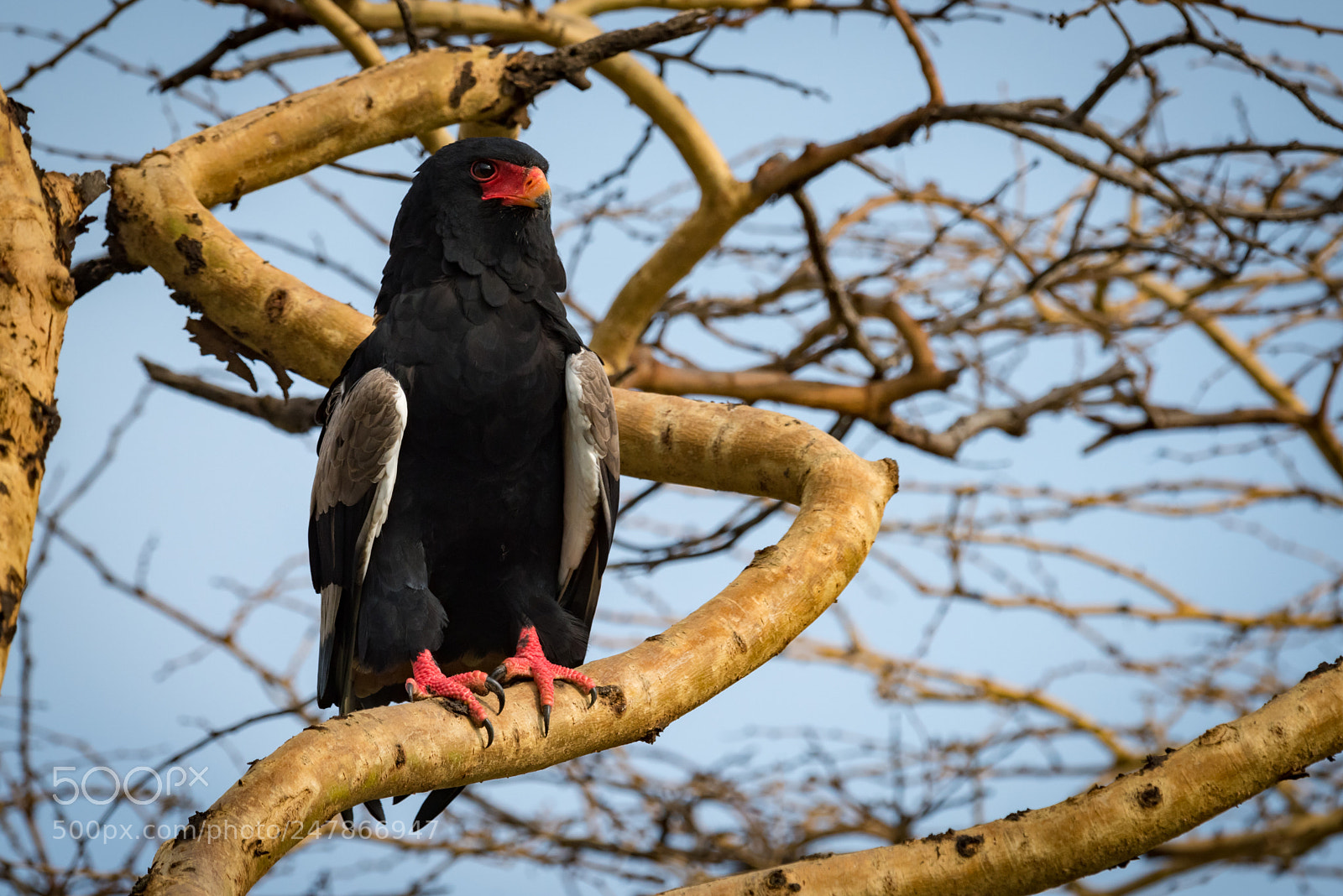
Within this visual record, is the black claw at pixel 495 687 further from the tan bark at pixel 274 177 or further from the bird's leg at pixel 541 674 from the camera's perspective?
the tan bark at pixel 274 177

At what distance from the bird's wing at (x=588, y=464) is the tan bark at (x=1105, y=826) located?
1065 mm

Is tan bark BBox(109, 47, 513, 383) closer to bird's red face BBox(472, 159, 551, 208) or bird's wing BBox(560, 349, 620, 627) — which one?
bird's red face BBox(472, 159, 551, 208)

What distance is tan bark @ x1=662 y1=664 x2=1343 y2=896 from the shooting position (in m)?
2.10

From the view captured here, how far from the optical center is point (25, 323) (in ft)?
8.13

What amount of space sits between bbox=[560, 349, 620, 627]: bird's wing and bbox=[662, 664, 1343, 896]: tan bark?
1.06 m

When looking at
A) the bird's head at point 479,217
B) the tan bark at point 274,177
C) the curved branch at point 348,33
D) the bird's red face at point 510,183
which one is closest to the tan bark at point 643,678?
→ the bird's head at point 479,217

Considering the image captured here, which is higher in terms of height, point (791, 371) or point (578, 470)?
point (791, 371)

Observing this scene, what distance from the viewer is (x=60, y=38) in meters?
4.09

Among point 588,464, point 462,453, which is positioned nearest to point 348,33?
point 462,453

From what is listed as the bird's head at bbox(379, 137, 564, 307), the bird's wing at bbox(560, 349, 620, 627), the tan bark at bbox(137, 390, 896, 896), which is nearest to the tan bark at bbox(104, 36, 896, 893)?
the tan bark at bbox(137, 390, 896, 896)

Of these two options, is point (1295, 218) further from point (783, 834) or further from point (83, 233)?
point (83, 233)

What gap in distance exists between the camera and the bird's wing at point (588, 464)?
9.21ft

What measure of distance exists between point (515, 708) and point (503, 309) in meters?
1.05

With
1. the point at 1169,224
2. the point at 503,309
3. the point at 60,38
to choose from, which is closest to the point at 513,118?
the point at 503,309
